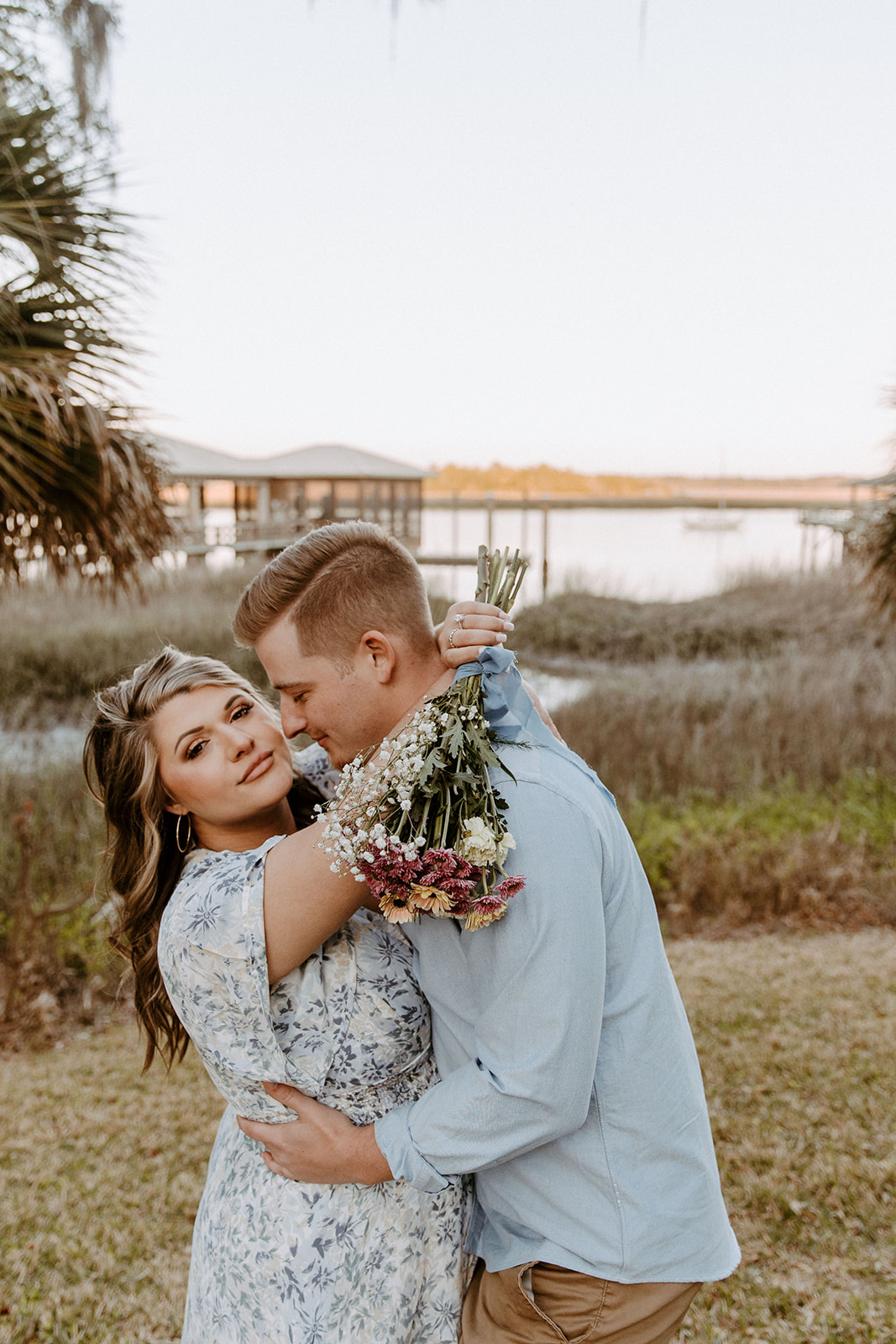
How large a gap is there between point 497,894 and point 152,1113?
3.77 metres

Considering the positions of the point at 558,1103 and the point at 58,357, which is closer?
the point at 558,1103

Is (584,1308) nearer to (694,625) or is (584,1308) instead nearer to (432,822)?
(432,822)

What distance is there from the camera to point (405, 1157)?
5.38ft

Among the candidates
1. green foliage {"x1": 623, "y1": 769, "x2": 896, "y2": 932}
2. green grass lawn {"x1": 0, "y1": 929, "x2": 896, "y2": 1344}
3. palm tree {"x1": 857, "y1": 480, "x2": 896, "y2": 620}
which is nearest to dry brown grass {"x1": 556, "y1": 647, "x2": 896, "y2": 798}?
green foliage {"x1": 623, "y1": 769, "x2": 896, "y2": 932}

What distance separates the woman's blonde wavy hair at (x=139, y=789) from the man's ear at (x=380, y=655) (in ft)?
1.28

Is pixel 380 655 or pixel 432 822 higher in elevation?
pixel 380 655

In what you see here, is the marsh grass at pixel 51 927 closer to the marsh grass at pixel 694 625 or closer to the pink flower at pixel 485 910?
the pink flower at pixel 485 910

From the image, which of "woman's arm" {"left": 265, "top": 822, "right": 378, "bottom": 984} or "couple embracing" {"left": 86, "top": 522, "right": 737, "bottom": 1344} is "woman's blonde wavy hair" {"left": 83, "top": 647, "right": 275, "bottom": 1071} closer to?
"couple embracing" {"left": 86, "top": 522, "right": 737, "bottom": 1344}

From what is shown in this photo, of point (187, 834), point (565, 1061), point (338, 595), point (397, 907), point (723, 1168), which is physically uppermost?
point (338, 595)

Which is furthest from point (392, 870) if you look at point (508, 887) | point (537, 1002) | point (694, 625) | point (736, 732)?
point (694, 625)

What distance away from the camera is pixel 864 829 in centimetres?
765

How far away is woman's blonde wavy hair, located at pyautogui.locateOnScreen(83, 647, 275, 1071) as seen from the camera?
6.73 feet

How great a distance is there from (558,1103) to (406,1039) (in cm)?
40

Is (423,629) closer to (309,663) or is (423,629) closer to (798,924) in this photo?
(309,663)
